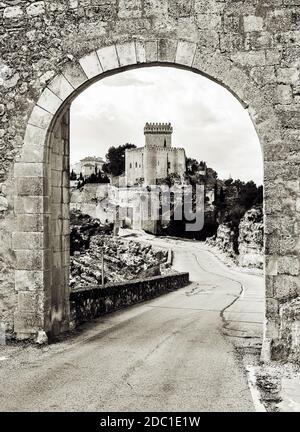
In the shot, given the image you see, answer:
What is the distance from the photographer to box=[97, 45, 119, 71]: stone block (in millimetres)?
6781

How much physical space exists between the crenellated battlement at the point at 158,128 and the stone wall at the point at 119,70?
268 ft

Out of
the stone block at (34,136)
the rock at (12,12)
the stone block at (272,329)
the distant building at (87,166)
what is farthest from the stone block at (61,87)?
the distant building at (87,166)

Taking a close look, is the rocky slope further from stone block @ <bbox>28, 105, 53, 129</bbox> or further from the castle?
the castle

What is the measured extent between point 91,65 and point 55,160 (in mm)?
1469

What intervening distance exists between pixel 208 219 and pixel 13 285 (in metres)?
60.2

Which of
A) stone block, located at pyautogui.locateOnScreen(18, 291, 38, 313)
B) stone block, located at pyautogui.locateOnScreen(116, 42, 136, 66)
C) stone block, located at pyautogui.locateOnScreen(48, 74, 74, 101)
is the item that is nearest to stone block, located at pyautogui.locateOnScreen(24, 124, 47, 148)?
stone block, located at pyautogui.locateOnScreen(48, 74, 74, 101)

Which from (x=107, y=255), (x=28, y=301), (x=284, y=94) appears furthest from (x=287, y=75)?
(x=107, y=255)

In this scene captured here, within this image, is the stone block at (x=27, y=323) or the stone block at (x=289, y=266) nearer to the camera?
the stone block at (x=289, y=266)

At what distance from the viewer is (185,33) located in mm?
6645

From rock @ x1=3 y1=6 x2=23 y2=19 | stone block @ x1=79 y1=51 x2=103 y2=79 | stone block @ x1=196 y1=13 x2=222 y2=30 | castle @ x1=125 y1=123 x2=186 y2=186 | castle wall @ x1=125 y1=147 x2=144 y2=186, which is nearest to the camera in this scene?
stone block @ x1=196 y1=13 x2=222 y2=30

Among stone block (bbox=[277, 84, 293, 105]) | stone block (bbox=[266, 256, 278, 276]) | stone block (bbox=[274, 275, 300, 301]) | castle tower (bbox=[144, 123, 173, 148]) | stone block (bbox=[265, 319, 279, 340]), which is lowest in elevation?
stone block (bbox=[265, 319, 279, 340])

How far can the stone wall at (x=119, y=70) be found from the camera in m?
6.27

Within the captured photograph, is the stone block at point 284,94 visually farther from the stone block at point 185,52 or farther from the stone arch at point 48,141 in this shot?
the stone block at point 185,52

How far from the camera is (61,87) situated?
22.8ft
